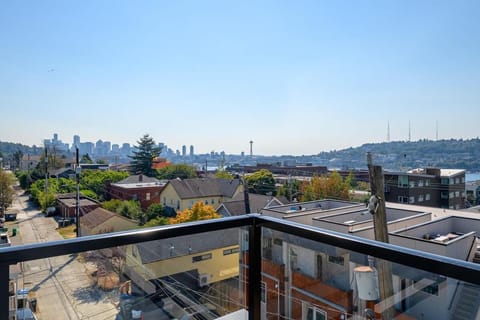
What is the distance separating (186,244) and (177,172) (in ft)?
64.0

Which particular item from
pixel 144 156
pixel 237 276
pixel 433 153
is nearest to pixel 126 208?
pixel 144 156

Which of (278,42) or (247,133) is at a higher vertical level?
(278,42)

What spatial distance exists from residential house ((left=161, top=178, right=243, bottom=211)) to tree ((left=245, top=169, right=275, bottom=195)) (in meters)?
1.00

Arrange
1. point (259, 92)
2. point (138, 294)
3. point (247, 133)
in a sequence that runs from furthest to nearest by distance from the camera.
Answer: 1. point (247, 133)
2. point (259, 92)
3. point (138, 294)

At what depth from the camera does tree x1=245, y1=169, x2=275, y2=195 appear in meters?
16.8

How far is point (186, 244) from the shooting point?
140 centimetres

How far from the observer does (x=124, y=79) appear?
30.6ft

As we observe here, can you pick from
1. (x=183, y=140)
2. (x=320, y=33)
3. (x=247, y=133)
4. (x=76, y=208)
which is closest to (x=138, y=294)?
(x=320, y=33)

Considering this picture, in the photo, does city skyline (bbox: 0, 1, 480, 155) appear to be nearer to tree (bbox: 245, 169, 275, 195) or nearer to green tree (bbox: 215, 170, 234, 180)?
green tree (bbox: 215, 170, 234, 180)

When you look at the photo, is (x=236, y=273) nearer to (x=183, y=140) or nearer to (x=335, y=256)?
(x=335, y=256)

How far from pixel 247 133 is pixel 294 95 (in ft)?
25.1

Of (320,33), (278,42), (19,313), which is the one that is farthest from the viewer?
(278,42)

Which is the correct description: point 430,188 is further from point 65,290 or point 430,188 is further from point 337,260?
point 65,290

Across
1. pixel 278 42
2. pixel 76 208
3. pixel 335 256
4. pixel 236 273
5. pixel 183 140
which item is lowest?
pixel 76 208
